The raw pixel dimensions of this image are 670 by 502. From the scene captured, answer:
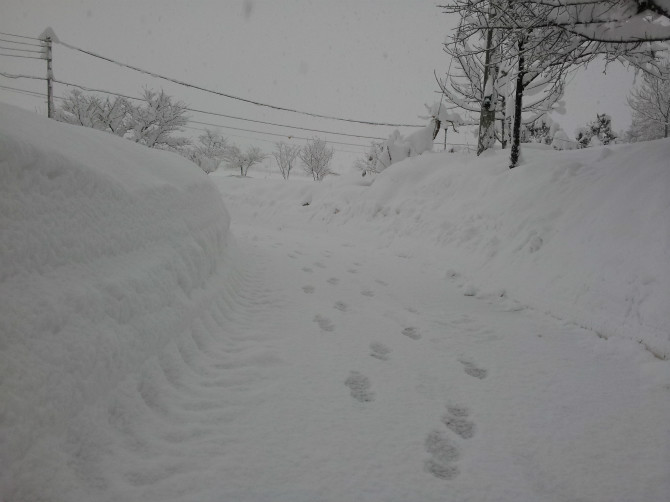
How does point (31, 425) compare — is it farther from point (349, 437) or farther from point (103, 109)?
point (103, 109)

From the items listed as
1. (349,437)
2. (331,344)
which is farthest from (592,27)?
(349,437)

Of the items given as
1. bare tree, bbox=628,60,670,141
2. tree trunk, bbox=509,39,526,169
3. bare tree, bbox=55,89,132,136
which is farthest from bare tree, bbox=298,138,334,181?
tree trunk, bbox=509,39,526,169

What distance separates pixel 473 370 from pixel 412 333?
2.16 ft

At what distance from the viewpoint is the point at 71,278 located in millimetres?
1616

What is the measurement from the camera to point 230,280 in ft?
12.1

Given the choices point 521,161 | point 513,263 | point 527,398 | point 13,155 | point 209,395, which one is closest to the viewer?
point 13,155

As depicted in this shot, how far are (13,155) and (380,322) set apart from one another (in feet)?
9.08

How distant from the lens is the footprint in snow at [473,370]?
2.40m

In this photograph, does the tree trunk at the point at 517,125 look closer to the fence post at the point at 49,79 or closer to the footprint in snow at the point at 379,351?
the footprint in snow at the point at 379,351

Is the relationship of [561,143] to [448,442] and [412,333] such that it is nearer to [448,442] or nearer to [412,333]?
[412,333]

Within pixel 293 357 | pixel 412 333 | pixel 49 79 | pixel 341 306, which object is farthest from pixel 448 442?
pixel 49 79

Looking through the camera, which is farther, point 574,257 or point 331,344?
point 574,257

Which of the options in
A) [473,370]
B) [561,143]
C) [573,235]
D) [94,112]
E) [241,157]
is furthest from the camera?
[241,157]

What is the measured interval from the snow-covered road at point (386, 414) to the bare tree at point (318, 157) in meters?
34.9
